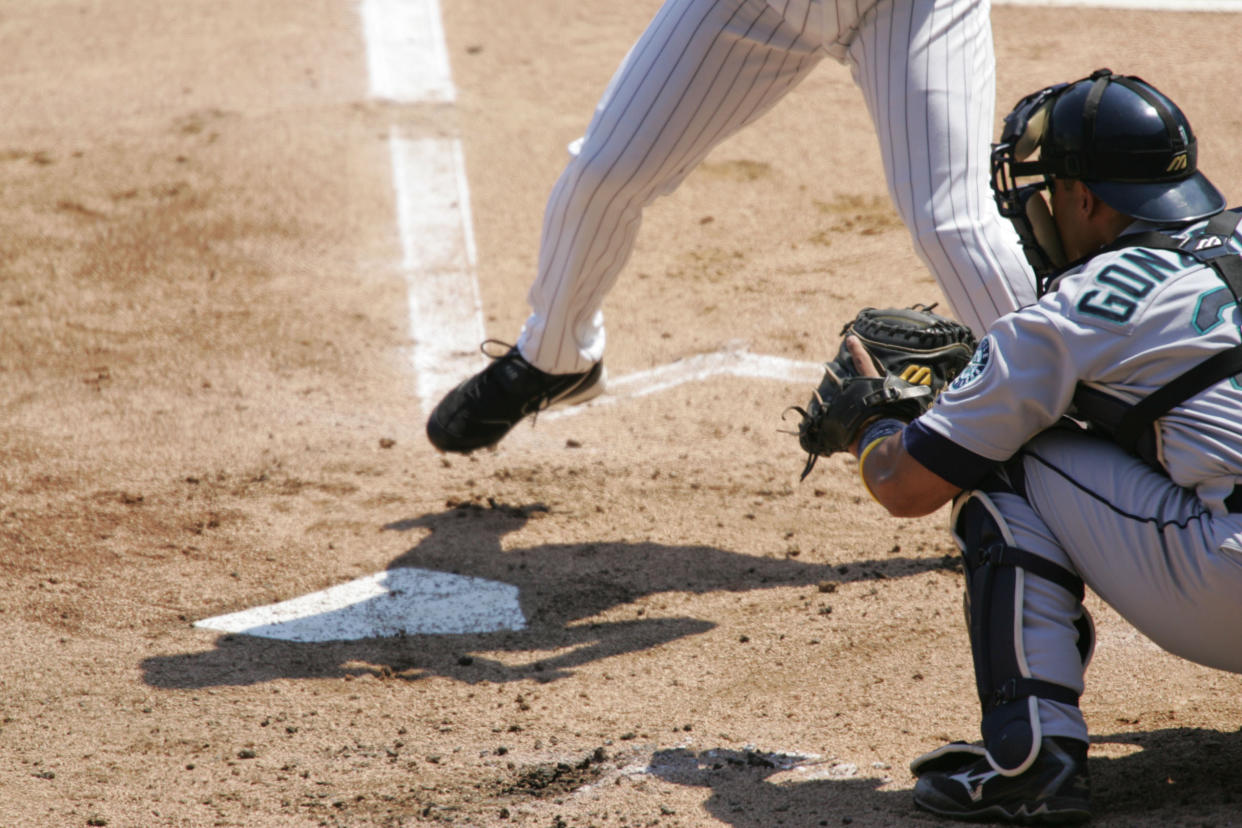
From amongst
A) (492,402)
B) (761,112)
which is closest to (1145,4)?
(761,112)

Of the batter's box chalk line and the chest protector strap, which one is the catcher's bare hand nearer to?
the chest protector strap

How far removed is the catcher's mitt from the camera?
225 centimetres

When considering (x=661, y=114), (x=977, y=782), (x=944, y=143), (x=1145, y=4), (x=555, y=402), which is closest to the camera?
(x=977, y=782)

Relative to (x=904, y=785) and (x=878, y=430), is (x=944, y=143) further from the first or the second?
(x=904, y=785)

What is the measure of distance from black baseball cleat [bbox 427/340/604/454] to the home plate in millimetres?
384

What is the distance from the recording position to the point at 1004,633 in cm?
193

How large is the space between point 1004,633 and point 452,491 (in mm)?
1885

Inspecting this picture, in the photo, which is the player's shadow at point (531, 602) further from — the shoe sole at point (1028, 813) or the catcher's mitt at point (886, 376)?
the shoe sole at point (1028, 813)

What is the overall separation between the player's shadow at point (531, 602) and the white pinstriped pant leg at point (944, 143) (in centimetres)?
81

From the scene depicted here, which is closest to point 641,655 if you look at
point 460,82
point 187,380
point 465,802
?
point 465,802

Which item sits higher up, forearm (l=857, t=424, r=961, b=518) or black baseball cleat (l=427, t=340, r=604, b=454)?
forearm (l=857, t=424, r=961, b=518)

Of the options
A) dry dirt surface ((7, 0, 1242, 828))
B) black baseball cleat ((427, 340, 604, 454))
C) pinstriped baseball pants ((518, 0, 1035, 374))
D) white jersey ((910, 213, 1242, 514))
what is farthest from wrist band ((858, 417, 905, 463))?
black baseball cleat ((427, 340, 604, 454))

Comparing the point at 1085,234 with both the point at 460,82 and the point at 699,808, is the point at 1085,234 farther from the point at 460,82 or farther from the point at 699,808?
the point at 460,82

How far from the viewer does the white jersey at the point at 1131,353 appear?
1.79 meters
